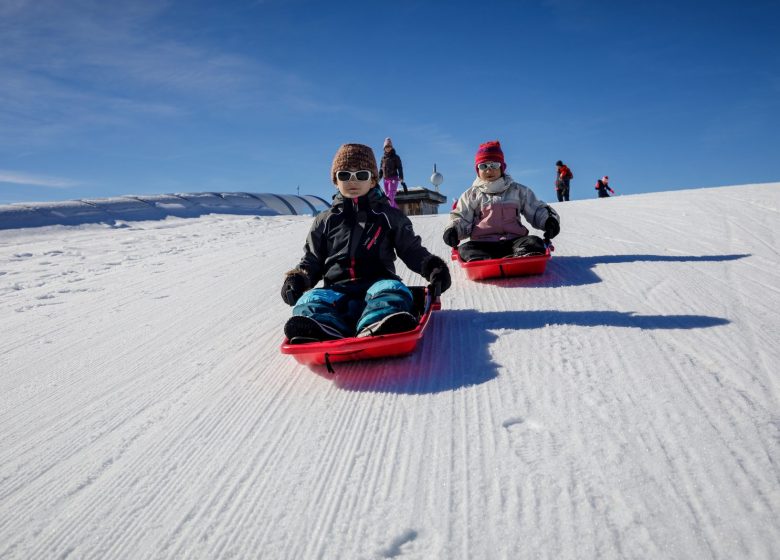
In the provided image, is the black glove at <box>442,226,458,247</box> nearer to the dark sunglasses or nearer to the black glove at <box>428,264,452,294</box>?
the dark sunglasses

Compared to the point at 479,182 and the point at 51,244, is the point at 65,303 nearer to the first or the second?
the point at 479,182

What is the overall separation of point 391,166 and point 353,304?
7.58m

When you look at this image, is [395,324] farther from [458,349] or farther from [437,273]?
[437,273]

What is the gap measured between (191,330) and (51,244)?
8550 mm

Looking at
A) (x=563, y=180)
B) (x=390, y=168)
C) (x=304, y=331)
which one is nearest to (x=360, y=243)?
(x=304, y=331)

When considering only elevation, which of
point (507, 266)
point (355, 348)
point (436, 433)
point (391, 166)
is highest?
point (391, 166)

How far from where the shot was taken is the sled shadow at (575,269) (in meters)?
3.61

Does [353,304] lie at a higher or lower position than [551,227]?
lower

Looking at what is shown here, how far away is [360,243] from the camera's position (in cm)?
289

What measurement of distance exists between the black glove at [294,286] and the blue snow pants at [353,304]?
0.58 ft

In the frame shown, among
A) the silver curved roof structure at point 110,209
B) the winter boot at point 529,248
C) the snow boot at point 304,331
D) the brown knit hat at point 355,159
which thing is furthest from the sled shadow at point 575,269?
the silver curved roof structure at point 110,209

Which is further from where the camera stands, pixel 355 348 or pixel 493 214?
pixel 493 214

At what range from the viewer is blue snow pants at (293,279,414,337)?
2.27m

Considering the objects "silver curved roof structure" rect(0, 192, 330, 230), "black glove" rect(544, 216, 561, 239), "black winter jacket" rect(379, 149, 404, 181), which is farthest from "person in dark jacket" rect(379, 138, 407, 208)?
"silver curved roof structure" rect(0, 192, 330, 230)
